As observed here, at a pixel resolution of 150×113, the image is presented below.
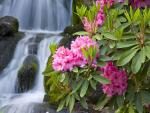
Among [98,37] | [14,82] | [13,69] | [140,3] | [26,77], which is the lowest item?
[14,82]

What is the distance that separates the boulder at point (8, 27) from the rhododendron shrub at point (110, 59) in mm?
8523

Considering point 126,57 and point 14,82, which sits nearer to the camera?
point 126,57

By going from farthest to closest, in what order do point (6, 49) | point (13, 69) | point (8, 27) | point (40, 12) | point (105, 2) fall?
1. point (40, 12)
2. point (8, 27)
3. point (6, 49)
4. point (13, 69)
5. point (105, 2)

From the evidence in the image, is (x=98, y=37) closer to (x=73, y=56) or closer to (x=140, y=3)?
(x=73, y=56)

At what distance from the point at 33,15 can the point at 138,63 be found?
10904 mm

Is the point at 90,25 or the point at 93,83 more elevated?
the point at 90,25

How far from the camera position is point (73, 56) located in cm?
171

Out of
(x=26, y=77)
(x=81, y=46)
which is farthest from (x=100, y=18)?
(x=26, y=77)

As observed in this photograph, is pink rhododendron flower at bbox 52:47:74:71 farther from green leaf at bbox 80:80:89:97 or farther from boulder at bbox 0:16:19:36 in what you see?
boulder at bbox 0:16:19:36

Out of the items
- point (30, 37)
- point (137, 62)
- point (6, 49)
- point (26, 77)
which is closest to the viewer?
A: point (137, 62)

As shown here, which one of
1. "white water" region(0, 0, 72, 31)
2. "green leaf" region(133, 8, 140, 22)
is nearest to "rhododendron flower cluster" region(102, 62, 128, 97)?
"green leaf" region(133, 8, 140, 22)

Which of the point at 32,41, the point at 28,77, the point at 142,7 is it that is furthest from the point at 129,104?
the point at 32,41

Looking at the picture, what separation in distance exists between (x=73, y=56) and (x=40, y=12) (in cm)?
1073

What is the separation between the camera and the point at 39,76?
8.83 meters
